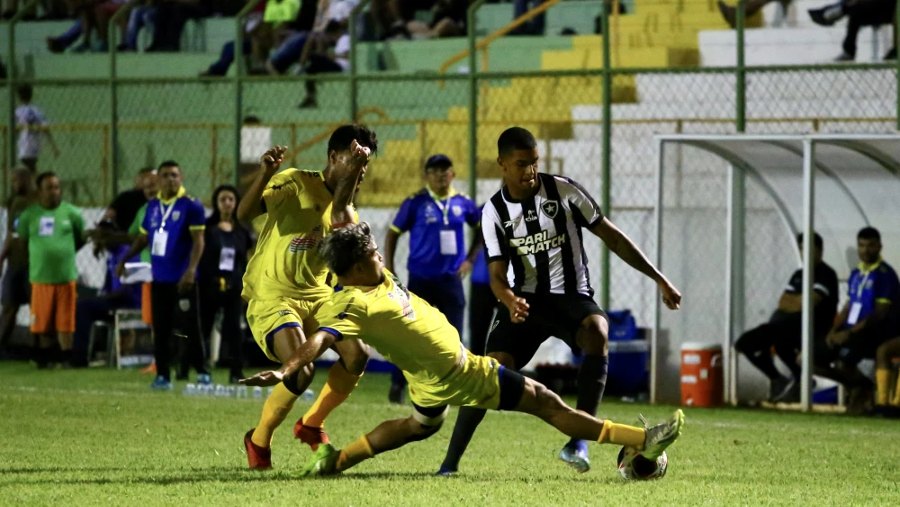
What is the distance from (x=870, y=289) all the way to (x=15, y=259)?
983 cm

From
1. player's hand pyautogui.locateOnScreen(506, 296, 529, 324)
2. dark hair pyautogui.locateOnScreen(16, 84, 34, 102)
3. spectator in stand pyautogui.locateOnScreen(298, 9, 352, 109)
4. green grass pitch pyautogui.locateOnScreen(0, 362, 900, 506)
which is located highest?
spectator in stand pyautogui.locateOnScreen(298, 9, 352, 109)

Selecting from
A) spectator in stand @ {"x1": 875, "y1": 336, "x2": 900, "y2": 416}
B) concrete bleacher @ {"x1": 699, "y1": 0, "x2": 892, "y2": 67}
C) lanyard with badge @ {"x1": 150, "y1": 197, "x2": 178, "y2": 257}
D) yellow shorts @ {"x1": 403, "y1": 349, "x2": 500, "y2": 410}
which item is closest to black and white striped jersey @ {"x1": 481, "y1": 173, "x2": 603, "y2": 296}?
yellow shorts @ {"x1": 403, "y1": 349, "x2": 500, "y2": 410}

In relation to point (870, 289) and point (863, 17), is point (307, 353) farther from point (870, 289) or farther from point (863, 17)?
point (863, 17)

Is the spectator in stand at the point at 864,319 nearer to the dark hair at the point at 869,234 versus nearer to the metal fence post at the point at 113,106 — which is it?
the dark hair at the point at 869,234

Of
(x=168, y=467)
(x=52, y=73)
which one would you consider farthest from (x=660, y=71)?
(x=52, y=73)

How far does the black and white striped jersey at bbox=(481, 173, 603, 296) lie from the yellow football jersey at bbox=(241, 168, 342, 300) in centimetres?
98

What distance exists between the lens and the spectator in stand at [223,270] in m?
16.6

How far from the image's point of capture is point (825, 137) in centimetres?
1416

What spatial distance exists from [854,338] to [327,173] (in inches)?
272

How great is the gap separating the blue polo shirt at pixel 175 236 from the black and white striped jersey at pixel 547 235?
6675 millimetres

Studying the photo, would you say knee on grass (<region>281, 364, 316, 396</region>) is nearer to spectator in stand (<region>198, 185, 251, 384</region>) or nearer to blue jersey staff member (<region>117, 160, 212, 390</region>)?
blue jersey staff member (<region>117, 160, 212, 390</region>)

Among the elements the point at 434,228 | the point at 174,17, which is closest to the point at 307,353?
the point at 434,228

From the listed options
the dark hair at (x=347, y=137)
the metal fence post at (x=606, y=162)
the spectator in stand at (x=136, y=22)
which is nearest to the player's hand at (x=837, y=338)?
the metal fence post at (x=606, y=162)

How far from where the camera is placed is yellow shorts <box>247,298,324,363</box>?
9.45 meters
